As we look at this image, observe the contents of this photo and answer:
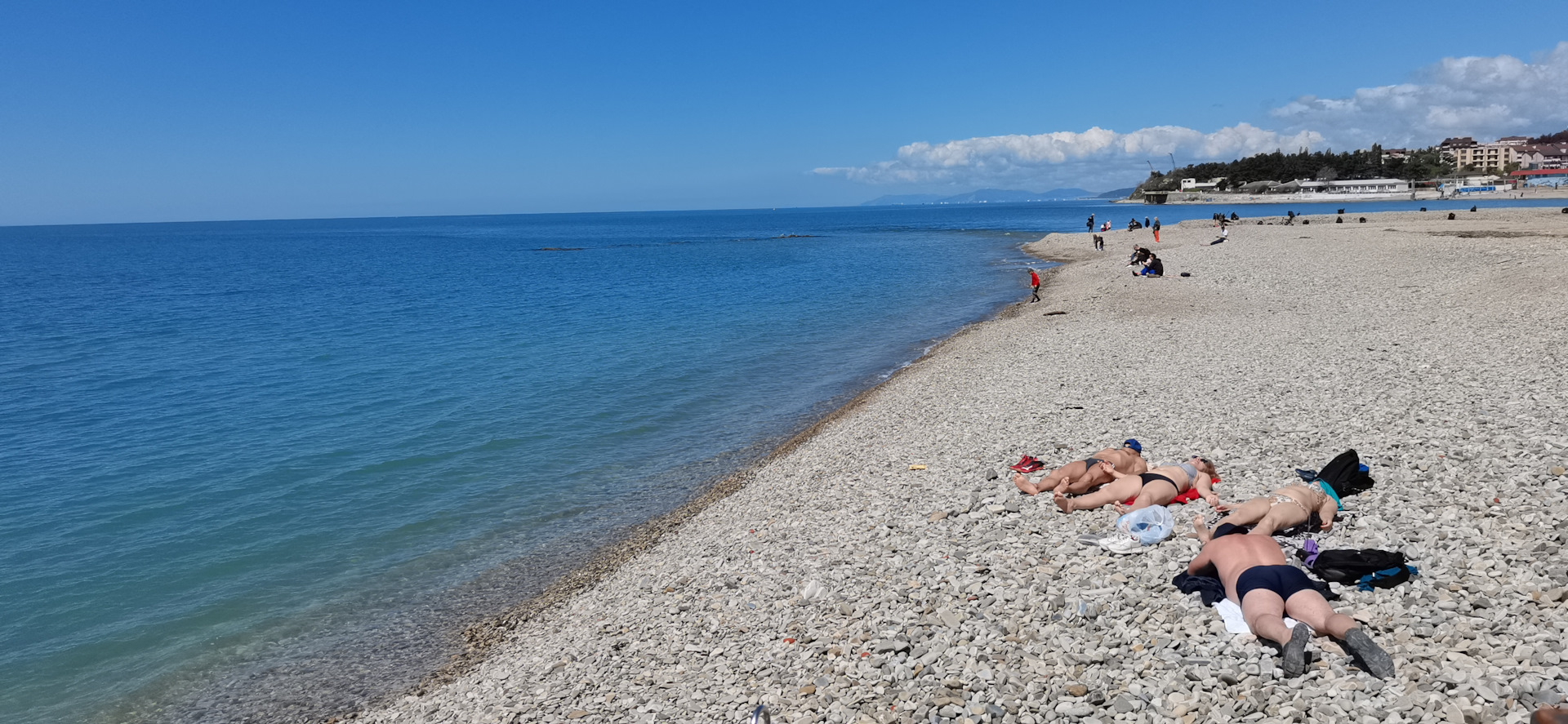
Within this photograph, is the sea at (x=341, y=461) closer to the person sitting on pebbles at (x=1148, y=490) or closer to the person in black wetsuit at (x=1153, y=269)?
the person in black wetsuit at (x=1153, y=269)

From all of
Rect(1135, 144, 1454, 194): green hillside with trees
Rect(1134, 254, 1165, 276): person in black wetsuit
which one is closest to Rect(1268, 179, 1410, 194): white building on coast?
Rect(1135, 144, 1454, 194): green hillside with trees

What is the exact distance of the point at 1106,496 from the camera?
984cm

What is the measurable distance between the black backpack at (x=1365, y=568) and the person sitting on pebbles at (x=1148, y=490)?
205 cm

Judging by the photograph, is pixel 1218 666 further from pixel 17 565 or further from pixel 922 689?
pixel 17 565

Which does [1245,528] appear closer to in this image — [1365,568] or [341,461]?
[1365,568]

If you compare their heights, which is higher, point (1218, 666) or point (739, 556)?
point (1218, 666)

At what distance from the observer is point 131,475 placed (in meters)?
17.1

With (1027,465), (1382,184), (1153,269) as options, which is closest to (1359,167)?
(1382,184)

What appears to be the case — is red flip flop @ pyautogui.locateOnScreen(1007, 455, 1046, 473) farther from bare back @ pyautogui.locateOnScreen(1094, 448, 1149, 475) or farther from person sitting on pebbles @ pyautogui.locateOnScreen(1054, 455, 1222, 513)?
person sitting on pebbles @ pyautogui.locateOnScreen(1054, 455, 1222, 513)

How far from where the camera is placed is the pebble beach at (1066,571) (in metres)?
6.14

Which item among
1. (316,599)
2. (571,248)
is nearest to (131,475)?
(316,599)

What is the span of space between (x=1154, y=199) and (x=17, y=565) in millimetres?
208583

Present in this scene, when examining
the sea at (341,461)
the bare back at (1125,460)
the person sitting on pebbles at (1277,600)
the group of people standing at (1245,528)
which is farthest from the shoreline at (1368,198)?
the person sitting on pebbles at (1277,600)

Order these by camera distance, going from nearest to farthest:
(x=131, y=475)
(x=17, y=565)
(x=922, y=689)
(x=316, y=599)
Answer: (x=922, y=689) → (x=316, y=599) → (x=17, y=565) → (x=131, y=475)
